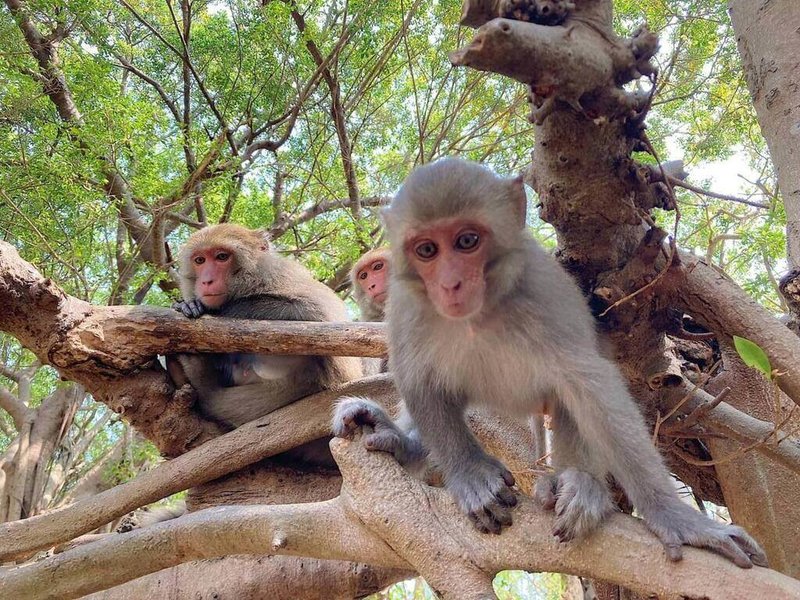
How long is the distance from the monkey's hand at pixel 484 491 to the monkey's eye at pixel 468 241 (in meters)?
0.91

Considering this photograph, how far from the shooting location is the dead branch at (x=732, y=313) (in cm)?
311

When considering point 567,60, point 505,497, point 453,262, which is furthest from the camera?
point 453,262

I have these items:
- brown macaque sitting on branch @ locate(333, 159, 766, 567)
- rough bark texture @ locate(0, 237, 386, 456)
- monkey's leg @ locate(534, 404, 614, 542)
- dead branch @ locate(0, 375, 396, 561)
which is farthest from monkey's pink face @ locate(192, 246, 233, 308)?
monkey's leg @ locate(534, 404, 614, 542)

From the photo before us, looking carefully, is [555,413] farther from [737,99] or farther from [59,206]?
[737,99]

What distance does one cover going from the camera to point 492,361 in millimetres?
3170

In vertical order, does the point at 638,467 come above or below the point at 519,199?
below

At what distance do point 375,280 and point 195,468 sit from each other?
295 cm

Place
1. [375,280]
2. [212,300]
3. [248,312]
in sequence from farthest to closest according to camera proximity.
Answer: [375,280]
[248,312]
[212,300]

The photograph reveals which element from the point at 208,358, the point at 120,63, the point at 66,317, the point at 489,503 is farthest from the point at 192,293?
the point at 120,63

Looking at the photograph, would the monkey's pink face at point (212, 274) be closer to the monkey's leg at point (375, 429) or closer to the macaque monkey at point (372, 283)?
the macaque monkey at point (372, 283)

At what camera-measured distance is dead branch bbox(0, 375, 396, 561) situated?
14.3ft

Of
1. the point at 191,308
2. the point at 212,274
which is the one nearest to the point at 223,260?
the point at 212,274

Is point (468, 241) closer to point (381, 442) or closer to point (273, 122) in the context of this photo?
point (381, 442)

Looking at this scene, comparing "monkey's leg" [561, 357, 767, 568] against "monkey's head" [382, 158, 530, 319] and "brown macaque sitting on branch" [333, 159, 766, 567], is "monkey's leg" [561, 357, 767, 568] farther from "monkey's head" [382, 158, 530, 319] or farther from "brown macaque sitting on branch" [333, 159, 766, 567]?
"monkey's head" [382, 158, 530, 319]
